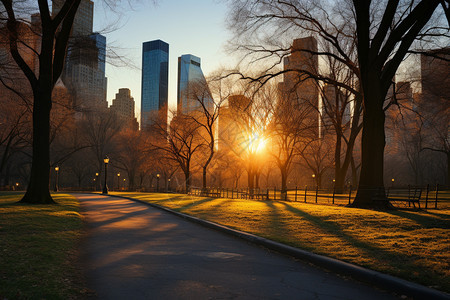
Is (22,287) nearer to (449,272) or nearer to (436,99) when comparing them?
(449,272)

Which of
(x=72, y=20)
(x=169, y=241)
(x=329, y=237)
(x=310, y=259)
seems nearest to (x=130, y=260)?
(x=169, y=241)

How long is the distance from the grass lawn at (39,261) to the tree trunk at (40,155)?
A: 7.49 meters

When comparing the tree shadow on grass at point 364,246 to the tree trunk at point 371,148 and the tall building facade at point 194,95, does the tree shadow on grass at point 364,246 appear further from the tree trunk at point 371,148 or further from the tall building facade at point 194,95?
the tall building facade at point 194,95

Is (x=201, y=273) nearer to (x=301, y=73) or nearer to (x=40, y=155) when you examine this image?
(x=40, y=155)

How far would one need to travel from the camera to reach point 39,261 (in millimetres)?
5699

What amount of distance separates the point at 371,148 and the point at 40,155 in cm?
1570

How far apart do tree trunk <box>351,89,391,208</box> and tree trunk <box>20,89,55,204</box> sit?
14.8 m

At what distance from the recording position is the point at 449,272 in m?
5.31

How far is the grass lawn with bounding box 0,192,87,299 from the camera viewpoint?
4.25 meters

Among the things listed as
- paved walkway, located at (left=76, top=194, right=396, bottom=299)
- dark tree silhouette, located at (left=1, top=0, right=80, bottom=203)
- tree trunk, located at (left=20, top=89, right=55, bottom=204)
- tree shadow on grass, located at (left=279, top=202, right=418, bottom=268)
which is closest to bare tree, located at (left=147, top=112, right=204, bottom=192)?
dark tree silhouette, located at (left=1, top=0, right=80, bottom=203)

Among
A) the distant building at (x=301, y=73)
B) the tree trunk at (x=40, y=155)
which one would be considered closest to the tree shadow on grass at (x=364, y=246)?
the distant building at (x=301, y=73)

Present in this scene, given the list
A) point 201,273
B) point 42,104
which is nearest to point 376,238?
point 201,273

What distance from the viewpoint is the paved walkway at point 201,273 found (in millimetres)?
4625

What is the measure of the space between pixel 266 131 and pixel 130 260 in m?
29.2
